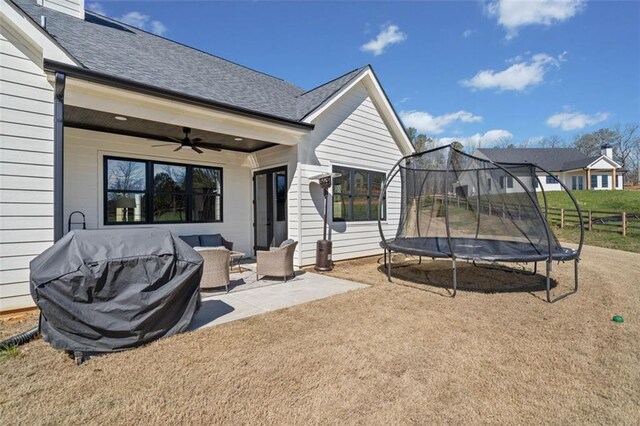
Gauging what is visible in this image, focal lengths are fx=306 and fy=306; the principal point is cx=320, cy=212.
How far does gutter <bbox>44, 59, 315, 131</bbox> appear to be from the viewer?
4.03m

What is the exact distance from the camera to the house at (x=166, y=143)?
4125 millimetres

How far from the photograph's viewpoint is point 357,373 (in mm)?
2783

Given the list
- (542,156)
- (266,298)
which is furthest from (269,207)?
(542,156)

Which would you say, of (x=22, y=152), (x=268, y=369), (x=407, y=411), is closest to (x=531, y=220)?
(x=407, y=411)

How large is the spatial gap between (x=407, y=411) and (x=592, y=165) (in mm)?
37144

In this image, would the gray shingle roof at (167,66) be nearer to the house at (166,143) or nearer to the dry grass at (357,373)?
the house at (166,143)

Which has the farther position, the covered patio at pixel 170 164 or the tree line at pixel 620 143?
the tree line at pixel 620 143

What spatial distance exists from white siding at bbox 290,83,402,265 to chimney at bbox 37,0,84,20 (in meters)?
6.01

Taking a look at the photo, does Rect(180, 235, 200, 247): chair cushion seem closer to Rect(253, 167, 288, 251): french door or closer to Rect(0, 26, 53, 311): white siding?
Rect(253, 167, 288, 251): french door

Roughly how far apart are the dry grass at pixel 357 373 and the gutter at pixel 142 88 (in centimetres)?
330

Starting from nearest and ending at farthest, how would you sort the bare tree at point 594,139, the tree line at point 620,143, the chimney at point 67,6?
the chimney at point 67,6 < the bare tree at point 594,139 < the tree line at point 620,143

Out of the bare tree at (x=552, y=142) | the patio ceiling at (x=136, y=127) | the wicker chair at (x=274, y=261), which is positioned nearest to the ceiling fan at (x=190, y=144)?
the patio ceiling at (x=136, y=127)

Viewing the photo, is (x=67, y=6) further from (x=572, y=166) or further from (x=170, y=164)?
(x=572, y=166)

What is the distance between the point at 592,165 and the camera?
1139 inches
